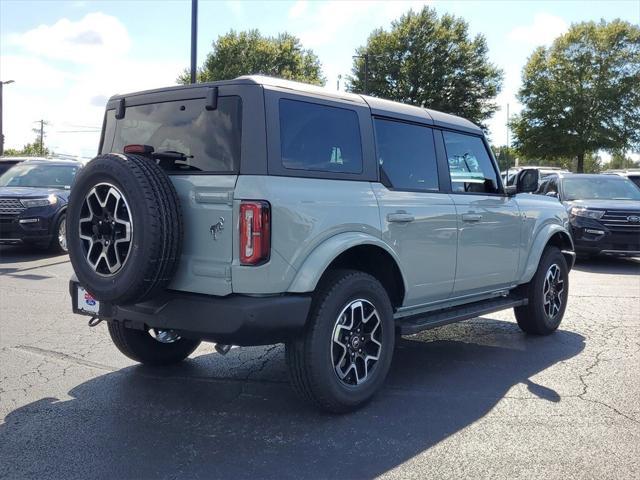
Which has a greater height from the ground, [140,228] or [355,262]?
[140,228]

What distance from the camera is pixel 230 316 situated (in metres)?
3.29

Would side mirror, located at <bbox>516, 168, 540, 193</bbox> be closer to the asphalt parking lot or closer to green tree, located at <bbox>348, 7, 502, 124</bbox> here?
the asphalt parking lot

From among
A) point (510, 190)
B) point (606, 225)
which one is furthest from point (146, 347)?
point (606, 225)

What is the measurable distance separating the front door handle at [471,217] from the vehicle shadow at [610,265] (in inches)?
254

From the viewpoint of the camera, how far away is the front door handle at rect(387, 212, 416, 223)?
4066 millimetres

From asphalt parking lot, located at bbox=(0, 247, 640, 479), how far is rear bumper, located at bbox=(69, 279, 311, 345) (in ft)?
1.96

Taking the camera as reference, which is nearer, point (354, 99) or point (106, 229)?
point (106, 229)

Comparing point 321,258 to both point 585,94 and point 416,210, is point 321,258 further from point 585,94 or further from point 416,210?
point 585,94


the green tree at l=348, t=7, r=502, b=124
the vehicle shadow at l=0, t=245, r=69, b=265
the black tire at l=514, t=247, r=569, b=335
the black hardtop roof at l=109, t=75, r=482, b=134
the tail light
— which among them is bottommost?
the vehicle shadow at l=0, t=245, r=69, b=265

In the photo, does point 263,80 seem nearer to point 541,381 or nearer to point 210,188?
point 210,188

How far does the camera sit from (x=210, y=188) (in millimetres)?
3443

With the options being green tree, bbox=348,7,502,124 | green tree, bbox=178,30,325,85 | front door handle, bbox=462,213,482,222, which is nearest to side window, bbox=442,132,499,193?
front door handle, bbox=462,213,482,222

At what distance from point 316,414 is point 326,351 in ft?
1.62

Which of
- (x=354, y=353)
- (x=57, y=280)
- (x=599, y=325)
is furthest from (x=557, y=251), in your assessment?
(x=57, y=280)
